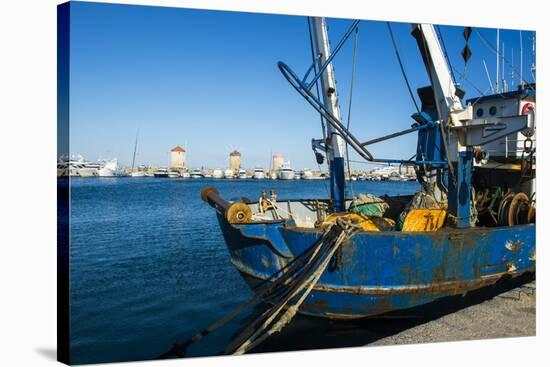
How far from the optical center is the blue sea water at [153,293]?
20.5 ft

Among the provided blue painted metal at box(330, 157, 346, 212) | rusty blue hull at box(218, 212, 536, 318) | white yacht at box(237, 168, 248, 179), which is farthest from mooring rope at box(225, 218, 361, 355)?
white yacht at box(237, 168, 248, 179)

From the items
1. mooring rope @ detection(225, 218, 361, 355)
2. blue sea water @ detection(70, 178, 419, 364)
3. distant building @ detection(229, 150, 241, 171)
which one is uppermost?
distant building @ detection(229, 150, 241, 171)

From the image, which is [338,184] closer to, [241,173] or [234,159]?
[234,159]

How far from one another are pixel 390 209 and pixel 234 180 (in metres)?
8.23

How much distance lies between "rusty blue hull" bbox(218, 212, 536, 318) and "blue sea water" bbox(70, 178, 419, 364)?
1.45ft

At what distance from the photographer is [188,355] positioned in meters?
5.84

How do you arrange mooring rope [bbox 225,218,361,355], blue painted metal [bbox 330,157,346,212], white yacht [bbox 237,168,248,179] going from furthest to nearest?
white yacht [bbox 237,168,248,179], blue painted metal [bbox 330,157,346,212], mooring rope [bbox 225,218,361,355]

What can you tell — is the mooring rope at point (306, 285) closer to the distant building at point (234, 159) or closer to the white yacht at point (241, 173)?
the distant building at point (234, 159)

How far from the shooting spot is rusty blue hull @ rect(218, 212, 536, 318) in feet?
19.4

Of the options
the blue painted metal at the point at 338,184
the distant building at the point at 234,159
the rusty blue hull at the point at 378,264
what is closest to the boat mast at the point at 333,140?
the blue painted metal at the point at 338,184

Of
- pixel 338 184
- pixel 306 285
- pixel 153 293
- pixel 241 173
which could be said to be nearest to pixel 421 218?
pixel 338 184

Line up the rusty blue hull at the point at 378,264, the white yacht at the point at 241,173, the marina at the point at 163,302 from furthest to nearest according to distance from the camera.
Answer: the white yacht at the point at 241,173, the marina at the point at 163,302, the rusty blue hull at the point at 378,264

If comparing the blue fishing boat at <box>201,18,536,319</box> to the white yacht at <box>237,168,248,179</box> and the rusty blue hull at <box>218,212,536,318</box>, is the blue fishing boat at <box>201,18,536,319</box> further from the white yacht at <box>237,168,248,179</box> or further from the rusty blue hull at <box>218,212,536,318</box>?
the white yacht at <box>237,168,248,179</box>

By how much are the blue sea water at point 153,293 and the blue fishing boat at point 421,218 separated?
2.56 feet
